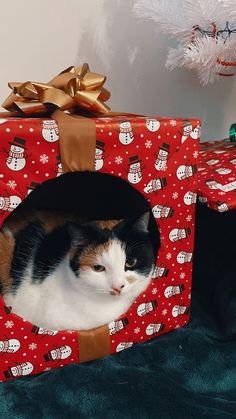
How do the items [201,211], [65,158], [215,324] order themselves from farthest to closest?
[201,211] < [215,324] < [65,158]

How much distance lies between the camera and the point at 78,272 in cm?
69

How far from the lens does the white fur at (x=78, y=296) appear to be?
2.23ft

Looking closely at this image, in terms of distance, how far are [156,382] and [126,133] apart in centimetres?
41

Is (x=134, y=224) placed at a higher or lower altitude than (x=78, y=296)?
higher

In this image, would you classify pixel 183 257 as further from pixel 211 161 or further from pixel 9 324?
pixel 9 324

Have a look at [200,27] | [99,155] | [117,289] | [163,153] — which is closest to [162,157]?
[163,153]

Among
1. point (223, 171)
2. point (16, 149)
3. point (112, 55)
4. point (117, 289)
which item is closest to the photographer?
point (16, 149)

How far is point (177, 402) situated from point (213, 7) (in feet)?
2.36

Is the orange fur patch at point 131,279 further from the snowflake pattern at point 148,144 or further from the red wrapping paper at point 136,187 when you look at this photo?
the snowflake pattern at point 148,144

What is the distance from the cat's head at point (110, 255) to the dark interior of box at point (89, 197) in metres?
0.09

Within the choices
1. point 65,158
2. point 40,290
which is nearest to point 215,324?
point 40,290

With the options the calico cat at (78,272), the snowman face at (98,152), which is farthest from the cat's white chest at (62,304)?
the snowman face at (98,152)

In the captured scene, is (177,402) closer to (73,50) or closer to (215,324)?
(215,324)

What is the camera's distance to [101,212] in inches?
34.2
